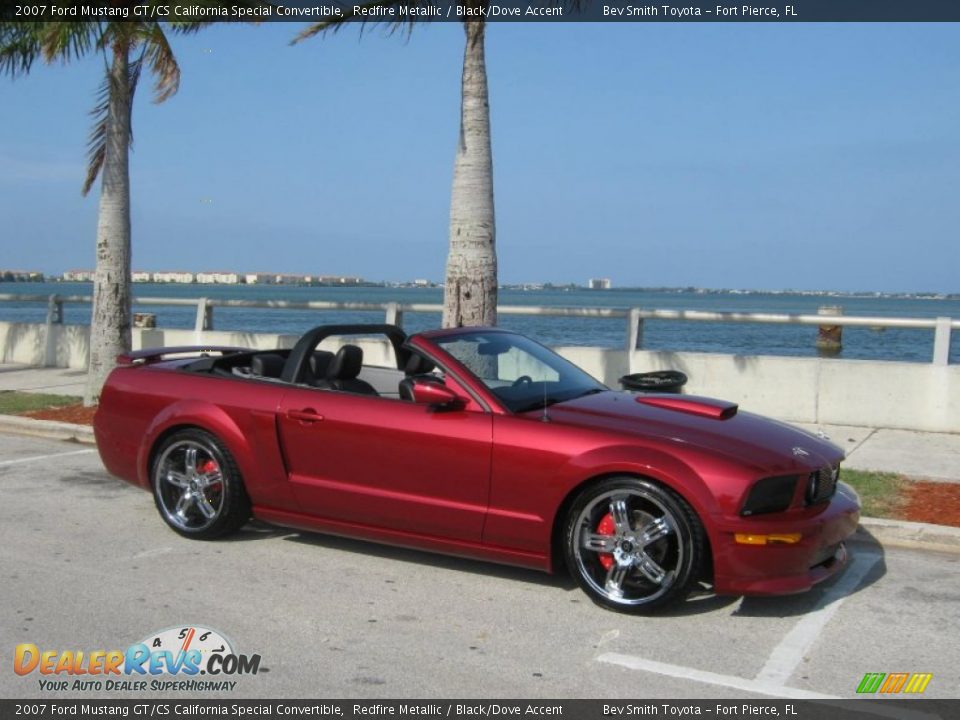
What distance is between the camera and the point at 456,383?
5.61 m

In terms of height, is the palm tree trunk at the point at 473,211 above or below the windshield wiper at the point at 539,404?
above

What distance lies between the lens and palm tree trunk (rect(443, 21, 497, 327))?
9.47 meters

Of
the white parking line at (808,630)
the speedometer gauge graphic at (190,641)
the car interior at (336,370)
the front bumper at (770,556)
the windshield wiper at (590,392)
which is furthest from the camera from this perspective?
the car interior at (336,370)

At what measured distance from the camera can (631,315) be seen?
458 inches

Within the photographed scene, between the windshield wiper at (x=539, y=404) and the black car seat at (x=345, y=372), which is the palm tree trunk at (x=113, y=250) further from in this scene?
the windshield wiper at (x=539, y=404)

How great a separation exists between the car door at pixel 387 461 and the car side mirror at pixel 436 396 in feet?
0.15

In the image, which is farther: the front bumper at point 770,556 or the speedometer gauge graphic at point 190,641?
the front bumper at point 770,556

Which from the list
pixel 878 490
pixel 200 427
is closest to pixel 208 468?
pixel 200 427

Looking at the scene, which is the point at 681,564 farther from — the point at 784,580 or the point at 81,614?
the point at 81,614

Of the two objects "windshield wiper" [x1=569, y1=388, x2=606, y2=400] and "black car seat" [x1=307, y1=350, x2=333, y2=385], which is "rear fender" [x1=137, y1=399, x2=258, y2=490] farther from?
"windshield wiper" [x1=569, y1=388, x2=606, y2=400]

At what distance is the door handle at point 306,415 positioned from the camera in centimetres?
590

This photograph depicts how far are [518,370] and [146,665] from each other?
2.71 metres

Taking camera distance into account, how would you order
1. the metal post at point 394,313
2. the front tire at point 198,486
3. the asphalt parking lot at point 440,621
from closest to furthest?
the asphalt parking lot at point 440,621
the front tire at point 198,486
the metal post at point 394,313

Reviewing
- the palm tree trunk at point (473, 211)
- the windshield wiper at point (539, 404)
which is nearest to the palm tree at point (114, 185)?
the palm tree trunk at point (473, 211)
